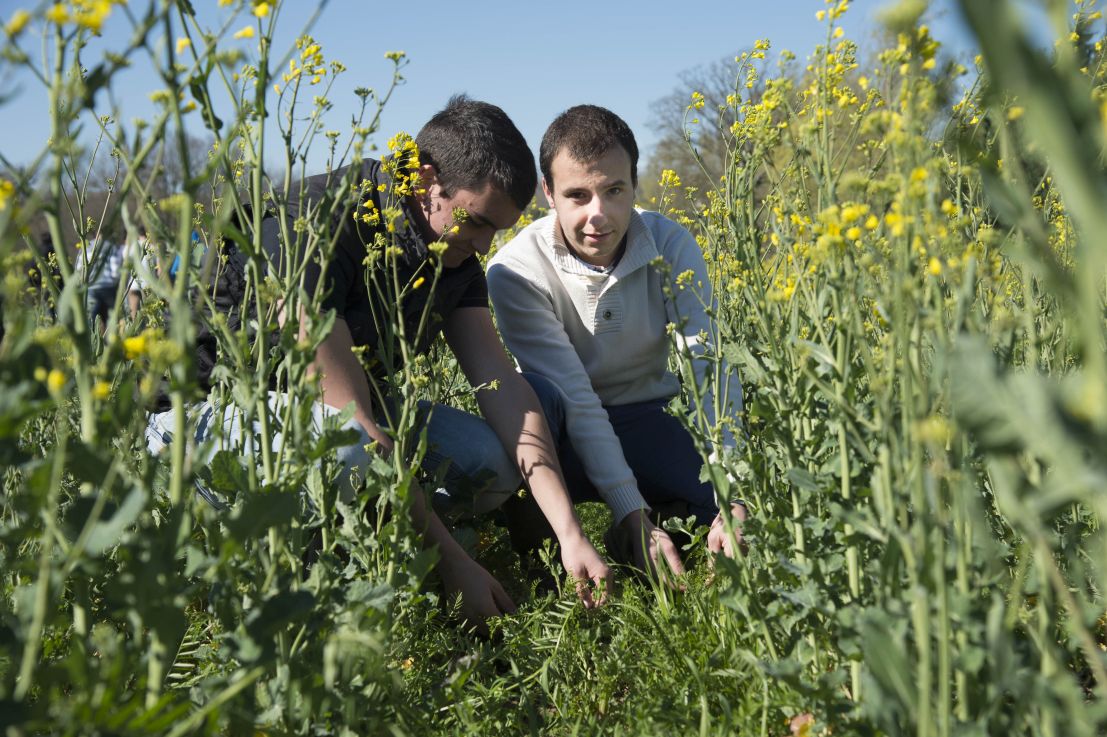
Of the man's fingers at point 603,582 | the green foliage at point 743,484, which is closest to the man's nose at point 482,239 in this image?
the green foliage at point 743,484

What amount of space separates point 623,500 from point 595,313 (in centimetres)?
72

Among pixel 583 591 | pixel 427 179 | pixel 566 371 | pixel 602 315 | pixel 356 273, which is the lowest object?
pixel 583 591

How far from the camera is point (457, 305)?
300cm

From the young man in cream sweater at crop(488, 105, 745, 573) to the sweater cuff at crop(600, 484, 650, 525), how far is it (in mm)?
45

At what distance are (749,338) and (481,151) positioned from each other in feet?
3.47

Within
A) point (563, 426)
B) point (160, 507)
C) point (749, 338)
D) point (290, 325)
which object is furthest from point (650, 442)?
point (290, 325)

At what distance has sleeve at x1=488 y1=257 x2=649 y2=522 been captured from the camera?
2.84 metres

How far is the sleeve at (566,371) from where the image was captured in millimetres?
2836

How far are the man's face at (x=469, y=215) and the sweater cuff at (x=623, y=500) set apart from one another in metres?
0.78

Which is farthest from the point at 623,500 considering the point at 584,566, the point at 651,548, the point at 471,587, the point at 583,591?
the point at 471,587

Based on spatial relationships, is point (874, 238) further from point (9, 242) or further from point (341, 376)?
point (341, 376)

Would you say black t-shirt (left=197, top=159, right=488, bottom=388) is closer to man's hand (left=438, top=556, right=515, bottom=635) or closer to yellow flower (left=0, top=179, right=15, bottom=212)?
man's hand (left=438, top=556, right=515, bottom=635)

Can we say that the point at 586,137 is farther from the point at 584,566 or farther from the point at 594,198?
the point at 584,566

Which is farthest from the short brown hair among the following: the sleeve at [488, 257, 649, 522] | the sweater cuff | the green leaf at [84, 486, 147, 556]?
the green leaf at [84, 486, 147, 556]
